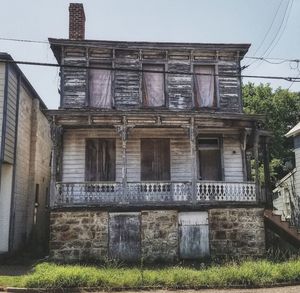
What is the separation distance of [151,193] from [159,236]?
1828mm

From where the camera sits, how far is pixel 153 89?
20828 mm

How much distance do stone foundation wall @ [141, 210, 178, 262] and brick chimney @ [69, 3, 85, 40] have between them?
30.9 feet

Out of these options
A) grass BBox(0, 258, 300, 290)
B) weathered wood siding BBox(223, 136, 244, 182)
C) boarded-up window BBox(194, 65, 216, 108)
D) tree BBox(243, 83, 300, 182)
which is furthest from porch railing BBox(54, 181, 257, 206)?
tree BBox(243, 83, 300, 182)

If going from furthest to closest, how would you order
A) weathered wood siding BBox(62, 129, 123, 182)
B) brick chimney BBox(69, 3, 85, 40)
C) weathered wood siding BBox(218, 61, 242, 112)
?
brick chimney BBox(69, 3, 85, 40)
weathered wood siding BBox(218, 61, 242, 112)
weathered wood siding BBox(62, 129, 123, 182)

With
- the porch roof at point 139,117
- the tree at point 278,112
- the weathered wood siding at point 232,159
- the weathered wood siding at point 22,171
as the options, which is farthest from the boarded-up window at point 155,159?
the tree at point 278,112

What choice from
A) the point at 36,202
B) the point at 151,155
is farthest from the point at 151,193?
the point at 36,202

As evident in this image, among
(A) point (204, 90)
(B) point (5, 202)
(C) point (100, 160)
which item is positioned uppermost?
(A) point (204, 90)

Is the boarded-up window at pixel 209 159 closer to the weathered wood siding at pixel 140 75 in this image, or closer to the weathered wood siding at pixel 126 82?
the weathered wood siding at pixel 140 75

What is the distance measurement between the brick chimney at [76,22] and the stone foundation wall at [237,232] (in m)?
10.6

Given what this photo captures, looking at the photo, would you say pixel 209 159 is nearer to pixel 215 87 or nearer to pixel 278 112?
pixel 215 87

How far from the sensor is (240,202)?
1819 cm

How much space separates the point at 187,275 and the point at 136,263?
4.20 metres

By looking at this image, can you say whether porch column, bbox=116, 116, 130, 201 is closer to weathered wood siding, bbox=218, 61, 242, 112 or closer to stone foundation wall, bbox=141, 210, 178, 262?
stone foundation wall, bbox=141, 210, 178, 262

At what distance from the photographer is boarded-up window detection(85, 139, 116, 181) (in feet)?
64.9
